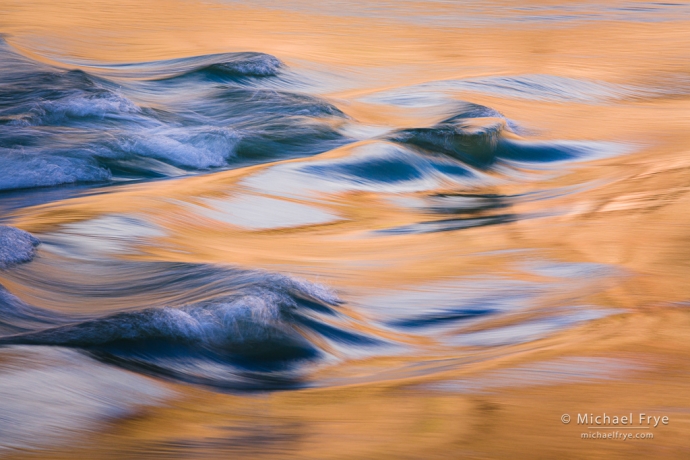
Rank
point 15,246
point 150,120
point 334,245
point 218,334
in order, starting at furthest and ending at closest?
point 150,120 → point 334,245 → point 15,246 → point 218,334

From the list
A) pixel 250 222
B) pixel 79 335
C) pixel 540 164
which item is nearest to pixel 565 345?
pixel 79 335

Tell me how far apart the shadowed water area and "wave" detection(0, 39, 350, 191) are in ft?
0.06

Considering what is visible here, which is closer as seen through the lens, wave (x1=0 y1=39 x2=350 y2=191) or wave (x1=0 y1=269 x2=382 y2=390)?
wave (x1=0 y1=269 x2=382 y2=390)

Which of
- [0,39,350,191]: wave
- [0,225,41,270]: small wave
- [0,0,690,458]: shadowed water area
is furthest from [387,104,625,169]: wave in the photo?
[0,225,41,270]: small wave

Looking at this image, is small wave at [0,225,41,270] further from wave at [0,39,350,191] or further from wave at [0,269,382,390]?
wave at [0,39,350,191]

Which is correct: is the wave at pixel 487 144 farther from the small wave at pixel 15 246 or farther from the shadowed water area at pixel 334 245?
the small wave at pixel 15 246

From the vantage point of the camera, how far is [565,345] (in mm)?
1508

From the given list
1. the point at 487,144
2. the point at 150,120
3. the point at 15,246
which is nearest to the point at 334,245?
the point at 15,246

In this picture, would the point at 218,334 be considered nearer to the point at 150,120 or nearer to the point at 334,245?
the point at 334,245

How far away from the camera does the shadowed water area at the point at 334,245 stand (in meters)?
1.22

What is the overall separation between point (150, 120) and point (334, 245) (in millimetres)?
1811

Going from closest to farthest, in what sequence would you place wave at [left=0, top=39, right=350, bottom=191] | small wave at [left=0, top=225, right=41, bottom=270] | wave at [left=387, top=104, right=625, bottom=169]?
small wave at [left=0, top=225, right=41, bottom=270] < wave at [left=0, top=39, right=350, bottom=191] < wave at [left=387, top=104, right=625, bottom=169]

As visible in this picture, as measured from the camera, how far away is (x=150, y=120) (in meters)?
3.98

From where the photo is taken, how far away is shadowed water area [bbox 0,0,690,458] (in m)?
1.22
